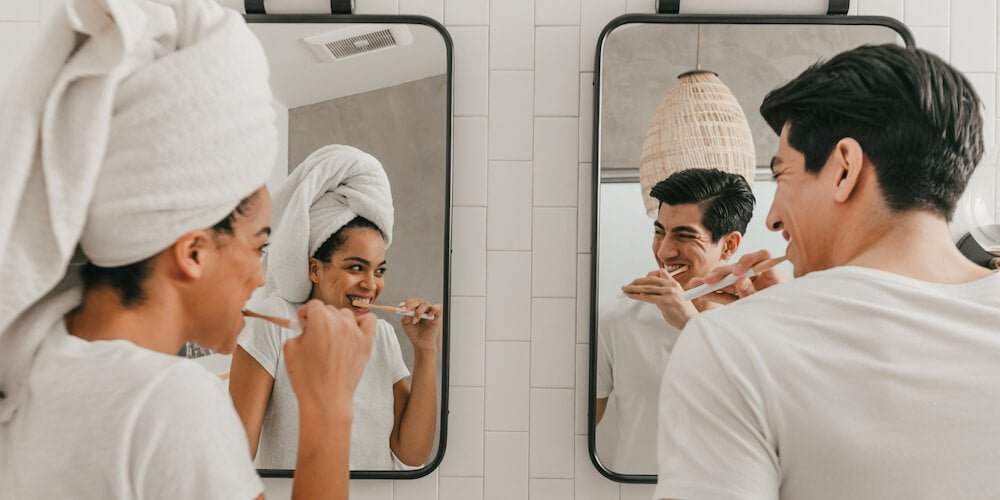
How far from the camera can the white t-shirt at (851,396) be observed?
2.19ft

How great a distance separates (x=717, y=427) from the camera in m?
0.70

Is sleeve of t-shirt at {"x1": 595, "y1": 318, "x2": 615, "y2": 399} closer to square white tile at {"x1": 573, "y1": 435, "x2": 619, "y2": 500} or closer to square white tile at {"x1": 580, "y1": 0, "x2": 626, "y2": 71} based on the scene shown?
square white tile at {"x1": 573, "y1": 435, "x2": 619, "y2": 500}

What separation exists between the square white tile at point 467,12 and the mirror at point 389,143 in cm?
5

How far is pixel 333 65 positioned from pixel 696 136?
2.46 ft

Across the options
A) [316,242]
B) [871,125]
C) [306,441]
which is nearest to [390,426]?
[316,242]

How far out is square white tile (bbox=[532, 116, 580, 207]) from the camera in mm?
1443

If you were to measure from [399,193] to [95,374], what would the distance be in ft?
2.71

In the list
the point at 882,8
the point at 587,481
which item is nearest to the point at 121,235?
the point at 587,481

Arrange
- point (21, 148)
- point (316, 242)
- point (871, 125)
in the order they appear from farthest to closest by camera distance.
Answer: point (316, 242)
point (871, 125)
point (21, 148)

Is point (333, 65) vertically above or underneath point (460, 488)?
above

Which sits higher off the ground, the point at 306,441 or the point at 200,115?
the point at 200,115

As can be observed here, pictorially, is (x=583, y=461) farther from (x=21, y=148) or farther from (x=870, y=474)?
(x=21, y=148)

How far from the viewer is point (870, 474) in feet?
2.19

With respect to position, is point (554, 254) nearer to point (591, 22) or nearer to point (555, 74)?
point (555, 74)
